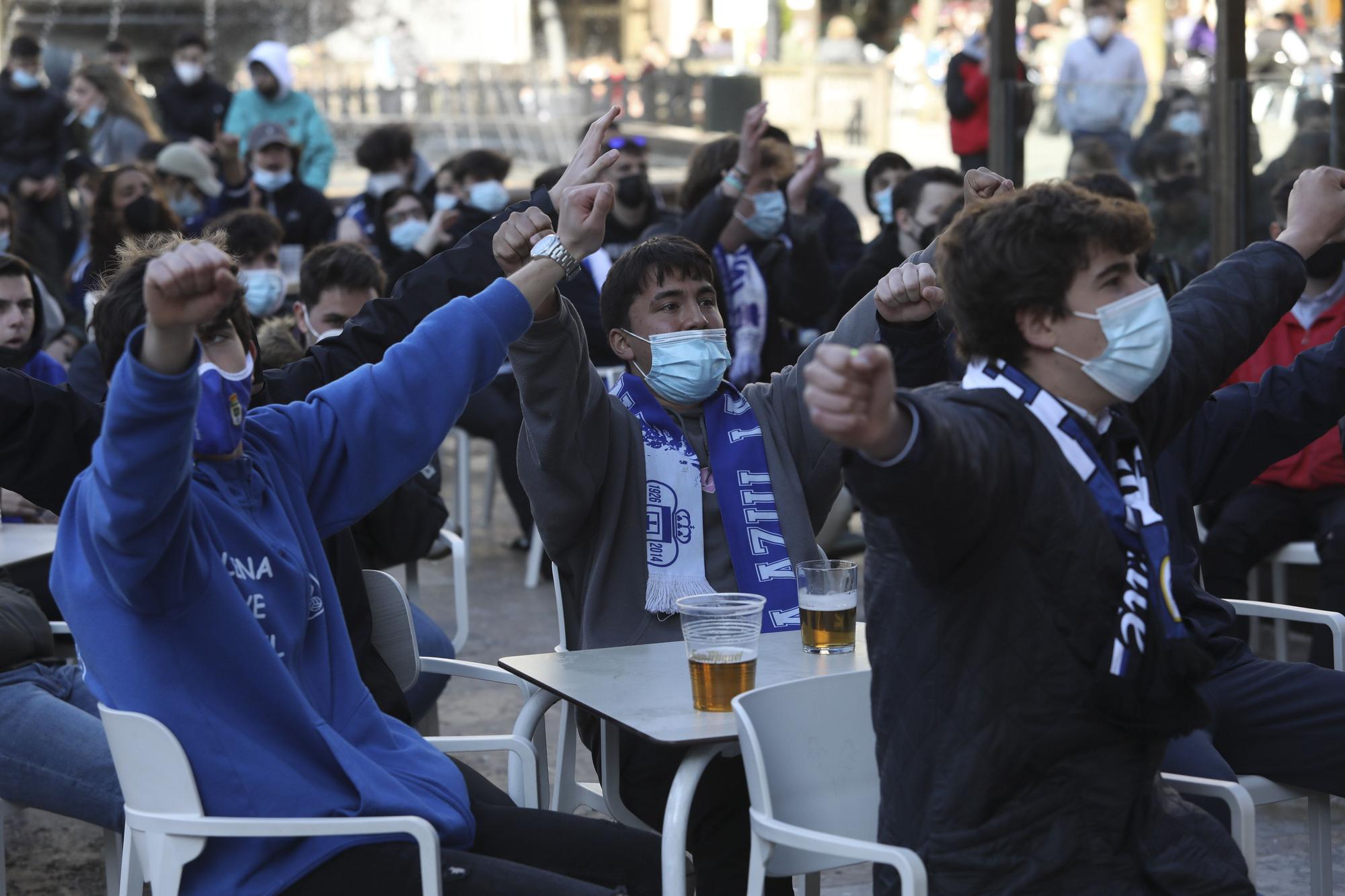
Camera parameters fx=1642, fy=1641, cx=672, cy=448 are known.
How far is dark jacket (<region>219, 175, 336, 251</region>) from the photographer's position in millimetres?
9422

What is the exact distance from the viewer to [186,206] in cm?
897

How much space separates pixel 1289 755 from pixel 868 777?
1.03 metres

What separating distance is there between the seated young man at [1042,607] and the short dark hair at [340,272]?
3012 mm

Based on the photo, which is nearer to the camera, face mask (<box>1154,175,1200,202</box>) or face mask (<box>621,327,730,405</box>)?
face mask (<box>621,327,730,405</box>)

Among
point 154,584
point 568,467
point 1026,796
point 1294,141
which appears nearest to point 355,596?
point 568,467

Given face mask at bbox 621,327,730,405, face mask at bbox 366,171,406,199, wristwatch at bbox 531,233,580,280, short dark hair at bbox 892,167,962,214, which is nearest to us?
wristwatch at bbox 531,233,580,280

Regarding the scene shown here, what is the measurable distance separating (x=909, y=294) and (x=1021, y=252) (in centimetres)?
102

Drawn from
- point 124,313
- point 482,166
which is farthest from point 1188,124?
point 124,313

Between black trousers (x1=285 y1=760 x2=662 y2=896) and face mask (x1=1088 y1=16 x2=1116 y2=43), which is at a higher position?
face mask (x1=1088 y1=16 x2=1116 y2=43)

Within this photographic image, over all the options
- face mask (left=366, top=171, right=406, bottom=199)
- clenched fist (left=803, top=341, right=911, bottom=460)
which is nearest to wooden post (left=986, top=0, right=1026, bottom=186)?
face mask (left=366, top=171, right=406, bottom=199)

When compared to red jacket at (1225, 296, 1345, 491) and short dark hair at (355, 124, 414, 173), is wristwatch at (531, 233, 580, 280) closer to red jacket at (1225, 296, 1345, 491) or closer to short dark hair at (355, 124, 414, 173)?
red jacket at (1225, 296, 1345, 491)

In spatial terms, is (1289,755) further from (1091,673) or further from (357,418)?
(357,418)

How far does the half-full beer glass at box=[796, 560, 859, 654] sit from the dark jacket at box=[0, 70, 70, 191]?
9.11 metres

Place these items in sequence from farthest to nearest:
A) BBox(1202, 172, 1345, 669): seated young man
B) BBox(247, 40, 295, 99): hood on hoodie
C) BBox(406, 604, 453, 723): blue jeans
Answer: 1. BBox(247, 40, 295, 99): hood on hoodie
2. BBox(1202, 172, 1345, 669): seated young man
3. BBox(406, 604, 453, 723): blue jeans
